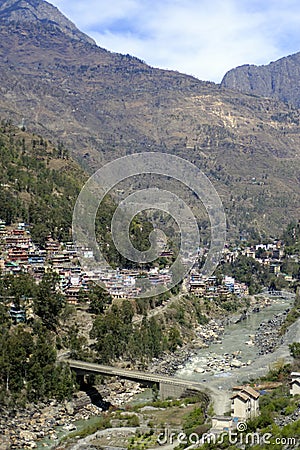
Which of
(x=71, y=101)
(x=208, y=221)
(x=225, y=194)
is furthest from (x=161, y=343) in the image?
(x=71, y=101)

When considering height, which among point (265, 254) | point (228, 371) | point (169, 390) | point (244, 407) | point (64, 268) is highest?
point (265, 254)

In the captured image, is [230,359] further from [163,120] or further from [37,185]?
[163,120]

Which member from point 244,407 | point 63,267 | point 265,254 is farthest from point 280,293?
point 244,407

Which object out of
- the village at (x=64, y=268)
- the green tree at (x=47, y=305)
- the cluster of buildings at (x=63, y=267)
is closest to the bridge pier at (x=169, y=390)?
the green tree at (x=47, y=305)

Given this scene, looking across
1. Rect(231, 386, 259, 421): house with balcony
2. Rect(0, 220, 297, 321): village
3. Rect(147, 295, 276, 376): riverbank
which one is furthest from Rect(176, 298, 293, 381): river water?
Rect(231, 386, 259, 421): house with balcony

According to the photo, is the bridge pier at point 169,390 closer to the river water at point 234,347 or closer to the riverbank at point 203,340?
the river water at point 234,347

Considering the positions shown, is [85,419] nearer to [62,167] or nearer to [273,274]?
[62,167]
